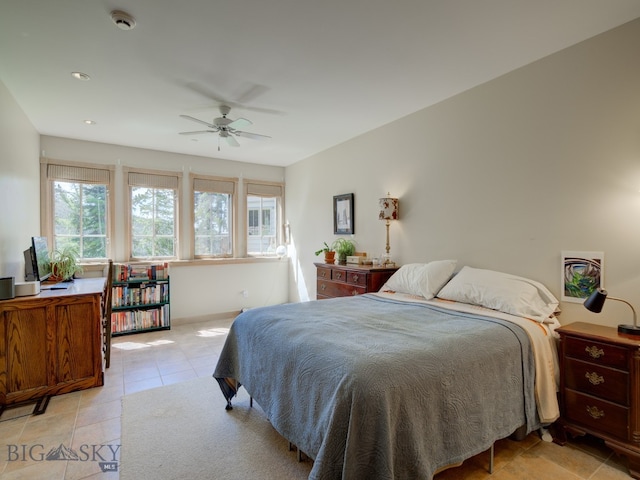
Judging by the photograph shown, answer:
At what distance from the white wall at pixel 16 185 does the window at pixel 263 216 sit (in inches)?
115

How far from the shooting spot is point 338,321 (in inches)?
87.7

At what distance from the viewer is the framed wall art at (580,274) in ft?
7.58

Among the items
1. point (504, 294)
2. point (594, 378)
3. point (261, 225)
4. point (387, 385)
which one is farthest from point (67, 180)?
point (594, 378)

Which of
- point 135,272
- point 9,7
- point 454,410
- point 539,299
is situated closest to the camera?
point 454,410

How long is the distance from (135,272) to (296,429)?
154 inches

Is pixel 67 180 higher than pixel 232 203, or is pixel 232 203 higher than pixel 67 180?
pixel 67 180

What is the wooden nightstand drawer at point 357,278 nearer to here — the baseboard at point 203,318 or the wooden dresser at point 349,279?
the wooden dresser at point 349,279

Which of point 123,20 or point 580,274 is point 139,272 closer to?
point 123,20

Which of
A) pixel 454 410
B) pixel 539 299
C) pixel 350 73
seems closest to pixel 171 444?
pixel 454 410

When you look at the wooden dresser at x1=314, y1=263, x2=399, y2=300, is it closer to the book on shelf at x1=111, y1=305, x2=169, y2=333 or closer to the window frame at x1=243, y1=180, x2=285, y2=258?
the window frame at x1=243, y1=180, x2=285, y2=258

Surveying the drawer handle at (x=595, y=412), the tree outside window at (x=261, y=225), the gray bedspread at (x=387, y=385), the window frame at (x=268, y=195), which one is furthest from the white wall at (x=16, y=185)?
the drawer handle at (x=595, y=412)

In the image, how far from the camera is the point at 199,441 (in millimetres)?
2205

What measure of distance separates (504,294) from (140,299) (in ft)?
15.0

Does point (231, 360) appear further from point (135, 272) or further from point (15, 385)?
point (135, 272)
